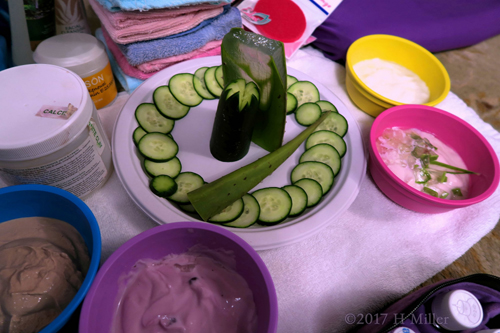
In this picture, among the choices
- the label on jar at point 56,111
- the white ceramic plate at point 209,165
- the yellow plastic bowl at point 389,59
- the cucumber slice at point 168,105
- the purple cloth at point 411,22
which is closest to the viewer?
the label on jar at point 56,111

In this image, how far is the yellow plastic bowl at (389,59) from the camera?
984mm

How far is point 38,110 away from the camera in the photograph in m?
0.57

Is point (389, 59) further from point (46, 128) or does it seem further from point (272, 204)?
point (46, 128)

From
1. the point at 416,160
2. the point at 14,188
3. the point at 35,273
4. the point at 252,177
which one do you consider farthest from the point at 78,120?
the point at 416,160

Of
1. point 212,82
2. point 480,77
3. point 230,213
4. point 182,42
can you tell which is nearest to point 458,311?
point 230,213

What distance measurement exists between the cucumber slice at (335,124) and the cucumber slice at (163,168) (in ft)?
1.38

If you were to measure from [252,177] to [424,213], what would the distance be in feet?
1.62

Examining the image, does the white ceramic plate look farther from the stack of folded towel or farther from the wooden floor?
the wooden floor

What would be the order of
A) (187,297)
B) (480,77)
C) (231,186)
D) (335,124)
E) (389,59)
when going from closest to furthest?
(187,297), (231,186), (335,124), (389,59), (480,77)

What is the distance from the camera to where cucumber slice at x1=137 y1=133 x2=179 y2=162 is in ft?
2.52

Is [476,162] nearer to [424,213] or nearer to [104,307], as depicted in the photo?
[424,213]

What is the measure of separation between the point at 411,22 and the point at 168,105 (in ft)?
3.25

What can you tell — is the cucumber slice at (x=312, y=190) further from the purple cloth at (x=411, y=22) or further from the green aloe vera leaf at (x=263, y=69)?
the purple cloth at (x=411, y=22)

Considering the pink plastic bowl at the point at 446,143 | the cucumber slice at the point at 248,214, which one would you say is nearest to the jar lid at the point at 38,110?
the cucumber slice at the point at 248,214
